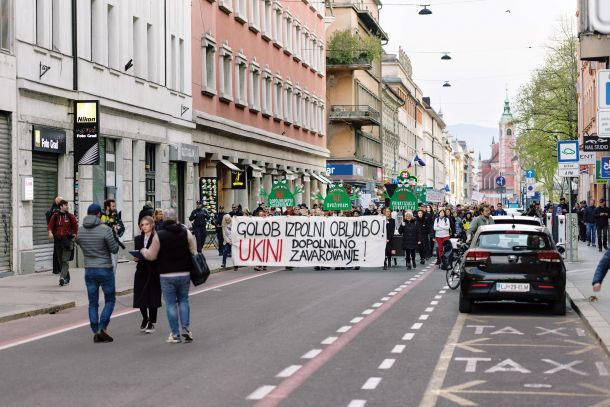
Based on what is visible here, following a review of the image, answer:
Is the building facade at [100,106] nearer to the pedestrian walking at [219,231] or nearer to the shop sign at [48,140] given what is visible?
the shop sign at [48,140]

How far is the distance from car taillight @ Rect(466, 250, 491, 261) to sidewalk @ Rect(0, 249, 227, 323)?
6.59m

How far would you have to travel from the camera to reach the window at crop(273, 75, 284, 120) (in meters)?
58.8

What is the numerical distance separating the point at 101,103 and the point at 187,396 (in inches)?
935

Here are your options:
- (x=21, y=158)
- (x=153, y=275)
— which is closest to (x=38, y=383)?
(x=153, y=275)

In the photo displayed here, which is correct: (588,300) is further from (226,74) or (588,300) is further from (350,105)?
(350,105)

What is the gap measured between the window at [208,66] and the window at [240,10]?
12.3ft

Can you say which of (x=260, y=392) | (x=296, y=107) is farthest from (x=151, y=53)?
(x=260, y=392)

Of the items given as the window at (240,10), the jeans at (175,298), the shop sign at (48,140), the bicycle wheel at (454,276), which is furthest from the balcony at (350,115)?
the jeans at (175,298)

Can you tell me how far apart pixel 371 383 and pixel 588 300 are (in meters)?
10.2

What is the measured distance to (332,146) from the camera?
84000 mm

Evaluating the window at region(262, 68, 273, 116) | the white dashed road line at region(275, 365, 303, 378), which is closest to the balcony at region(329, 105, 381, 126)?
the window at region(262, 68, 273, 116)

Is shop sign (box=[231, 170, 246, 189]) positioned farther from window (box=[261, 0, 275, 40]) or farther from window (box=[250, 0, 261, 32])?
window (box=[261, 0, 275, 40])

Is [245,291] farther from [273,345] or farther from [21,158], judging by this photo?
[273,345]

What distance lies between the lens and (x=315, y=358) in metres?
12.8
